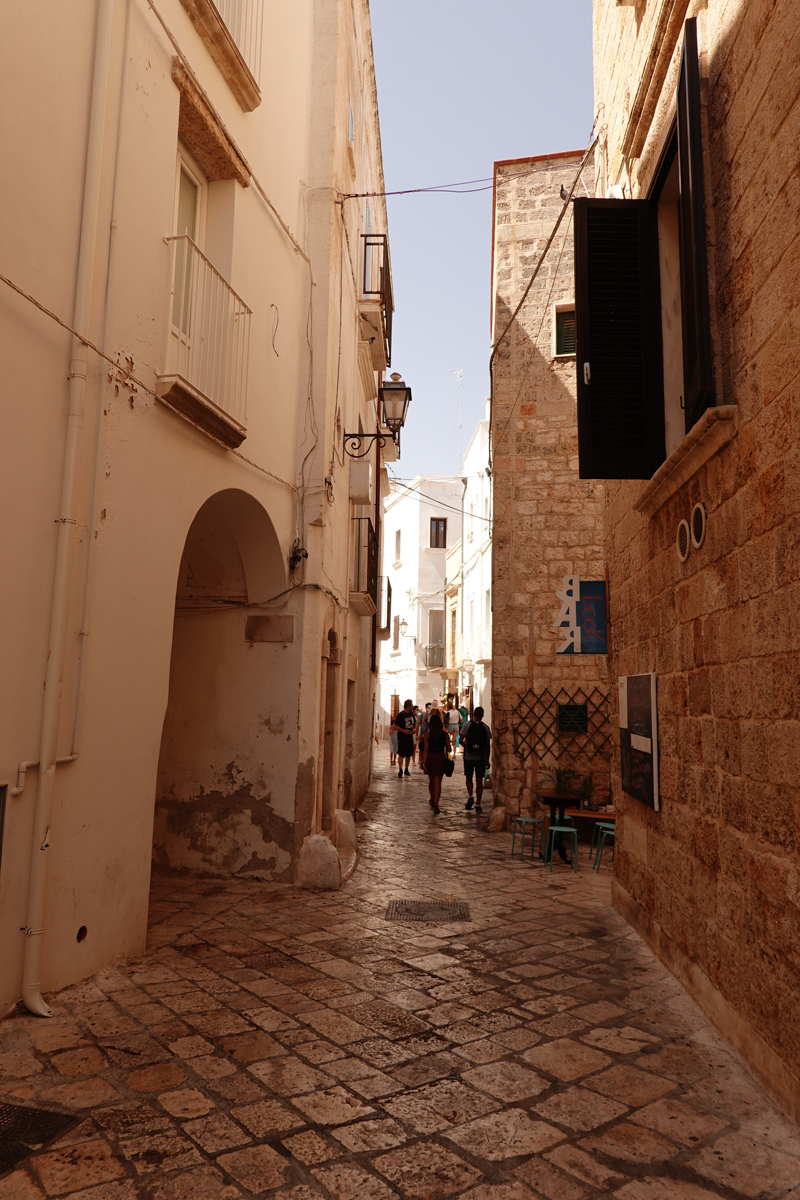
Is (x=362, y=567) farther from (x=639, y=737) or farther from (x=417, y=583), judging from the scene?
(x=417, y=583)

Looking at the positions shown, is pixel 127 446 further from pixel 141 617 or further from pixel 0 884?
pixel 0 884

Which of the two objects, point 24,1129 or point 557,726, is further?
point 557,726

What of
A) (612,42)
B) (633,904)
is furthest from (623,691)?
(612,42)

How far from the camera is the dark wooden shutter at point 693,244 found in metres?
3.92

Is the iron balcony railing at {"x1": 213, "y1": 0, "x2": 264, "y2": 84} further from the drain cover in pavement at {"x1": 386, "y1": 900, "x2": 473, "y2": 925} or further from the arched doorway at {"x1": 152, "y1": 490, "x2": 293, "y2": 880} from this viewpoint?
the drain cover in pavement at {"x1": 386, "y1": 900, "x2": 473, "y2": 925}

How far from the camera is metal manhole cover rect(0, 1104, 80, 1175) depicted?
8.86 feet

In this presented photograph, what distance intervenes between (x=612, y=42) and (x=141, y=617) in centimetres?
642

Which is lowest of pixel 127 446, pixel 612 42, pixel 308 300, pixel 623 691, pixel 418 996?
pixel 418 996

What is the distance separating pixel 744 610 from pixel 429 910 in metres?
3.84

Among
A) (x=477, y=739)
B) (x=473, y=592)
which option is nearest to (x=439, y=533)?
(x=473, y=592)

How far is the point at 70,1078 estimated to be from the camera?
10.7ft

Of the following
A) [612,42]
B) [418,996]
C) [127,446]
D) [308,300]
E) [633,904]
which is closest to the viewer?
[418,996]

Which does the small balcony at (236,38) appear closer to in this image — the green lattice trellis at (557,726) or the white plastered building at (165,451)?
the white plastered building at (165,451)

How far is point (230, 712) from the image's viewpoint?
24.3 feet
